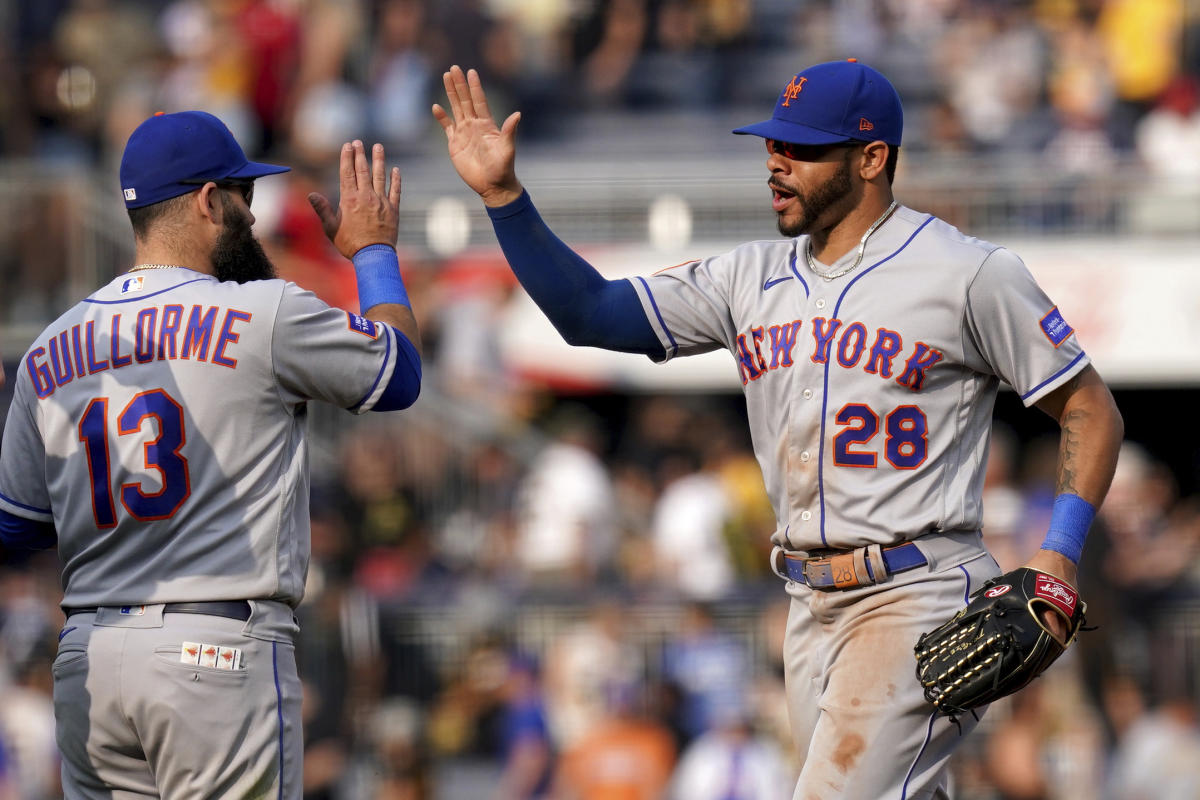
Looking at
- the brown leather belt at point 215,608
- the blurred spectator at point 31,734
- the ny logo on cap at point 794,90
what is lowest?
the blurred spectator at point 31,734

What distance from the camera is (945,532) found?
15.1 feet

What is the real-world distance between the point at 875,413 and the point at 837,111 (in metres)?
0.81

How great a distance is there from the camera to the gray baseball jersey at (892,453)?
4508 millimetres

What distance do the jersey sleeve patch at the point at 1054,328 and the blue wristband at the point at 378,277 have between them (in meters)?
1.63

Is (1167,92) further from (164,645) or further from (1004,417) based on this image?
(164,645)

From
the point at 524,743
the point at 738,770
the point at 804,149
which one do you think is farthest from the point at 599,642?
the point at 804,149

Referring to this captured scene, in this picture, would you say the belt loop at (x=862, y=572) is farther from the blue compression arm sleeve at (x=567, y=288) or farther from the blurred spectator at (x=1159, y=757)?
the blurred spectator at (x=1159, y=757)

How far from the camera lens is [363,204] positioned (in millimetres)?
4777

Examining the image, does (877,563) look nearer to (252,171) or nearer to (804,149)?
(804,149)

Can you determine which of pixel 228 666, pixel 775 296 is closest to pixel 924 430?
pixel 775 296

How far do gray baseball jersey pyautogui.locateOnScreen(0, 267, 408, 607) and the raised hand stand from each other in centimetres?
41

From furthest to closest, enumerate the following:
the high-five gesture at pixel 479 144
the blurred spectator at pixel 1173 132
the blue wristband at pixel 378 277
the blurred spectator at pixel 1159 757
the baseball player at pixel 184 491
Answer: the blurred spectator at pixel 1173 132, the blurred spectator at pixel 1159 757, the high-five gesture at pixel 479 144, the blue wristband at pixel 378 277, the baseball player at pixel 184 491

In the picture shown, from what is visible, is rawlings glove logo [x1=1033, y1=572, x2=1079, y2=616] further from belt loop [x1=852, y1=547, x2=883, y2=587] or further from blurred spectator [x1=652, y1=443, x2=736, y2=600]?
blurred spectator [x1=652, y1=443, x2=736, y2=600]

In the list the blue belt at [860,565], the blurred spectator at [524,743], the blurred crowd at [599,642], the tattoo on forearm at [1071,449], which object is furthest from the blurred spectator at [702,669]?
the tattoo on forearm at [1071,449]
